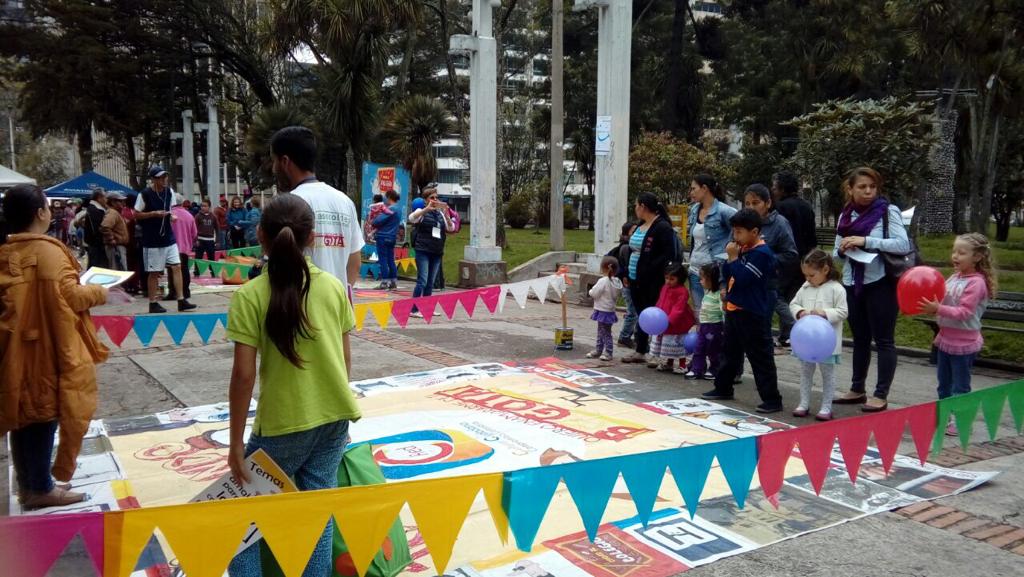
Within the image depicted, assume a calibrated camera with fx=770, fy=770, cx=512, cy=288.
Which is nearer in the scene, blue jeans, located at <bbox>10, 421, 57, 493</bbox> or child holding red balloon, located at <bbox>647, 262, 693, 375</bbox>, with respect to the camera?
blue jeans, located at <bbox>10, 421, 57, 493</bbox>

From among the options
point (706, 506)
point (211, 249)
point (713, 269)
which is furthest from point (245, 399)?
point (211, 249)

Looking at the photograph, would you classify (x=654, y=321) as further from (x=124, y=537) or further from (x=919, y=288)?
(x=124, y=537)

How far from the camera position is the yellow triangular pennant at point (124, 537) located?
7.46ft

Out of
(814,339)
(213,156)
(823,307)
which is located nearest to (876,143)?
(823,307)

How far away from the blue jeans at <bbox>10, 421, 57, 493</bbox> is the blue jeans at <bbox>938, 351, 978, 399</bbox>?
5.71m

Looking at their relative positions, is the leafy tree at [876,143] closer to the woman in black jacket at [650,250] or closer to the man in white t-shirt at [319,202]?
the woman in black jacket at [650,250]

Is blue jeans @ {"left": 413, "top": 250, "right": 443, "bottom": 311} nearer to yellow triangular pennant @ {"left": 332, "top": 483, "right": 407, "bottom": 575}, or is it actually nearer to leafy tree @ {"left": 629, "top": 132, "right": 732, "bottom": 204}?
yellow triangular pennant @ {"left": 332, "top": 483, "right": 407, "bottom": 575}

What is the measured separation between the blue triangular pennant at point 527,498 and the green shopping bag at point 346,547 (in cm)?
43

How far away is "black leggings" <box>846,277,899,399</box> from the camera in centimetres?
600

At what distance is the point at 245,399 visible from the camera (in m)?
2.65

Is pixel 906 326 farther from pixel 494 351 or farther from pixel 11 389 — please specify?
pixel 11 389

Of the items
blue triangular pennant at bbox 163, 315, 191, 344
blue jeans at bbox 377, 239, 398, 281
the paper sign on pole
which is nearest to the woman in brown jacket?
the paper sign on pole

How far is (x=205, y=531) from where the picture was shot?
2377 millimetres

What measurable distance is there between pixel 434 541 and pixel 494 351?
19.8 feet
